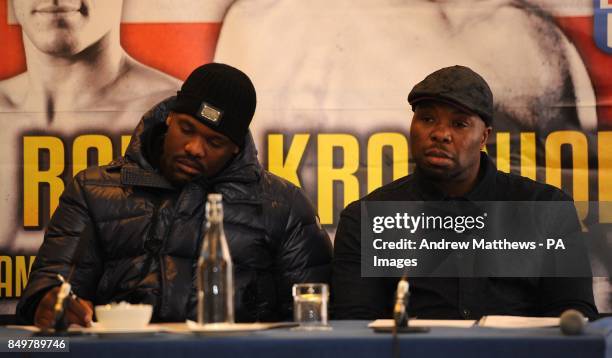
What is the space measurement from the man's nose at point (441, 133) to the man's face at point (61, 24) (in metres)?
1.16

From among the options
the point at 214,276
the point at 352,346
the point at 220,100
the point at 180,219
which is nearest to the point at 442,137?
the point at 220,100

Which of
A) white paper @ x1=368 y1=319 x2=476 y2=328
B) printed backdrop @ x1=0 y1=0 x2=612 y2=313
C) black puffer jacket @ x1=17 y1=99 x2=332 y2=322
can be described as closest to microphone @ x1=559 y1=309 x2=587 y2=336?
white paper @ x1=368 y1=319 x2=476 y2=328

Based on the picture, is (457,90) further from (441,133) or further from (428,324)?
(428,324)

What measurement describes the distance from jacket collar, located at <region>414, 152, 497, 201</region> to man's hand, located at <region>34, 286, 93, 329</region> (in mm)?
1066

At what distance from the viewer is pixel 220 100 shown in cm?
274

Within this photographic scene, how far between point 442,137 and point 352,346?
3.95 ft

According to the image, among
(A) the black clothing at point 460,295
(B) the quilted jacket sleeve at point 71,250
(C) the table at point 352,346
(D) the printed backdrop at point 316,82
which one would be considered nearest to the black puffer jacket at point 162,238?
(B) the quilted jacket sleeve at point 71,250

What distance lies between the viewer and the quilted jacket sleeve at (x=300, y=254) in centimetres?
284

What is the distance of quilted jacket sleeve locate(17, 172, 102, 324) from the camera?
2637mm

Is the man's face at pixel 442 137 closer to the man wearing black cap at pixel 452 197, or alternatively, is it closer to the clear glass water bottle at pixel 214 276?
Result: the man wearing black cap at pixel 452 197

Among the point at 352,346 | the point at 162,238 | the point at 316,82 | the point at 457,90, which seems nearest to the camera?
the point at 352,346

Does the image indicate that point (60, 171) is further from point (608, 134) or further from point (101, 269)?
point (608, 134)

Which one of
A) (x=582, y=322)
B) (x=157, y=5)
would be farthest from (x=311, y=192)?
(x=582, y=322)

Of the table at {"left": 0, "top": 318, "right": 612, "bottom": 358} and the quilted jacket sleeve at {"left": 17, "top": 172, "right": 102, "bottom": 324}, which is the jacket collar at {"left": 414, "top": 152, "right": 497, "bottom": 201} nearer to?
the quilted jacket sleeve at {"left": 17, "top": 172, "right": 102, "bottom": 324}
